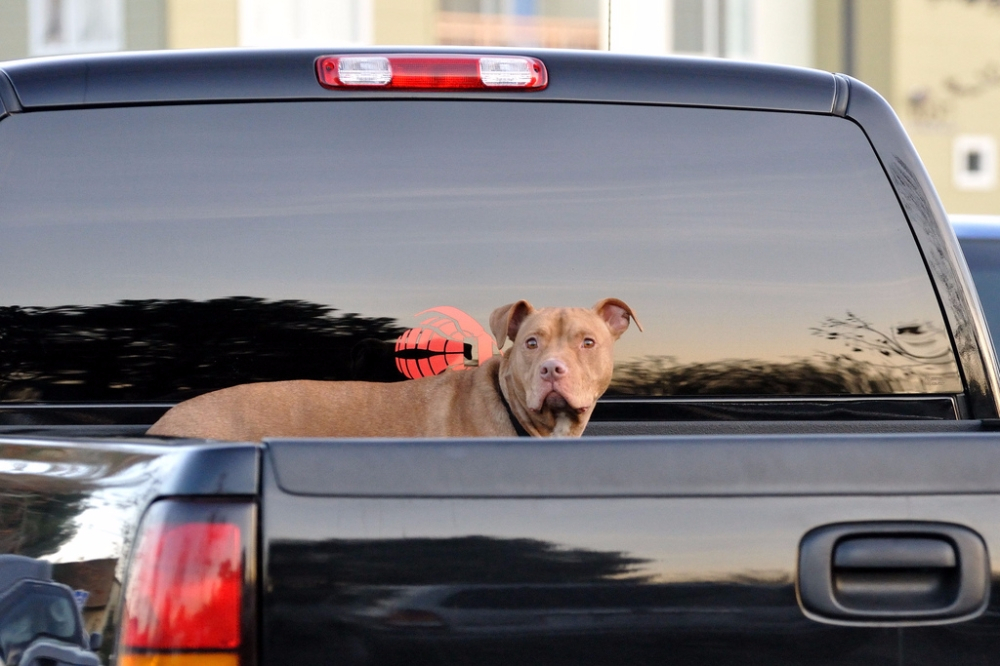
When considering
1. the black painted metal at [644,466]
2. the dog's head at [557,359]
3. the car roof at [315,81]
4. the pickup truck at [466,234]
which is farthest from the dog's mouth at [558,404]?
the black painted metal at [644,466]

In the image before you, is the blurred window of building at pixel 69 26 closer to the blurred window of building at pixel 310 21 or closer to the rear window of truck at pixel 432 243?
the blurred window of building at pixel 310 21

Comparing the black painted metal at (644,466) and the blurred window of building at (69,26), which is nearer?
the black painted metal at (644,466)

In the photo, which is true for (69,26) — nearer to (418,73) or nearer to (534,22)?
(534,22)

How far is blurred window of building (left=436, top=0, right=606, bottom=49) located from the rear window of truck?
12060mm

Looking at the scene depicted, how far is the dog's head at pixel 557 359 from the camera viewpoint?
295cm

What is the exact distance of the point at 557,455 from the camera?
1641 millimetres

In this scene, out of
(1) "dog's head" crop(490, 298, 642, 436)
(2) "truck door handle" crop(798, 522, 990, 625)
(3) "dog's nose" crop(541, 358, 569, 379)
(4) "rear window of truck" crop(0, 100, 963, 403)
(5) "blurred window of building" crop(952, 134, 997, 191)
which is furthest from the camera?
(5) "blurred window of building" crop(952, 134, 997, 191)

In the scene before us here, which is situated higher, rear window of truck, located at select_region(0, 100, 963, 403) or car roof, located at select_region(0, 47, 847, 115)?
car roof, located at select_region(0, 47, 847, 115)

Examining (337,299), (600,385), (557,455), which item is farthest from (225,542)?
(600,385)

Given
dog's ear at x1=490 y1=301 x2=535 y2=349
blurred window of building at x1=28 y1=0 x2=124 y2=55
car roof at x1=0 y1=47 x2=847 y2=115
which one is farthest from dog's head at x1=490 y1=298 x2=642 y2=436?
blurred window of building at x1=28 y1=0 x2=124 y2=55

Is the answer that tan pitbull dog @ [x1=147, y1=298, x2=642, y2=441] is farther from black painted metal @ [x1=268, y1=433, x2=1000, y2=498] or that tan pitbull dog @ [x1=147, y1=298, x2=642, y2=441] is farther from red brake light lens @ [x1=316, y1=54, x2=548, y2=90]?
black painted metal @ [x1=268, y1=433, x2=1000, y2=498]

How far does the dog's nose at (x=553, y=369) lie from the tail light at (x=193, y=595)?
5.98 feet

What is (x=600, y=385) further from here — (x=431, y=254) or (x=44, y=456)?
(x=44, y=456)

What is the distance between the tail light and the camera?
5.04 ft
